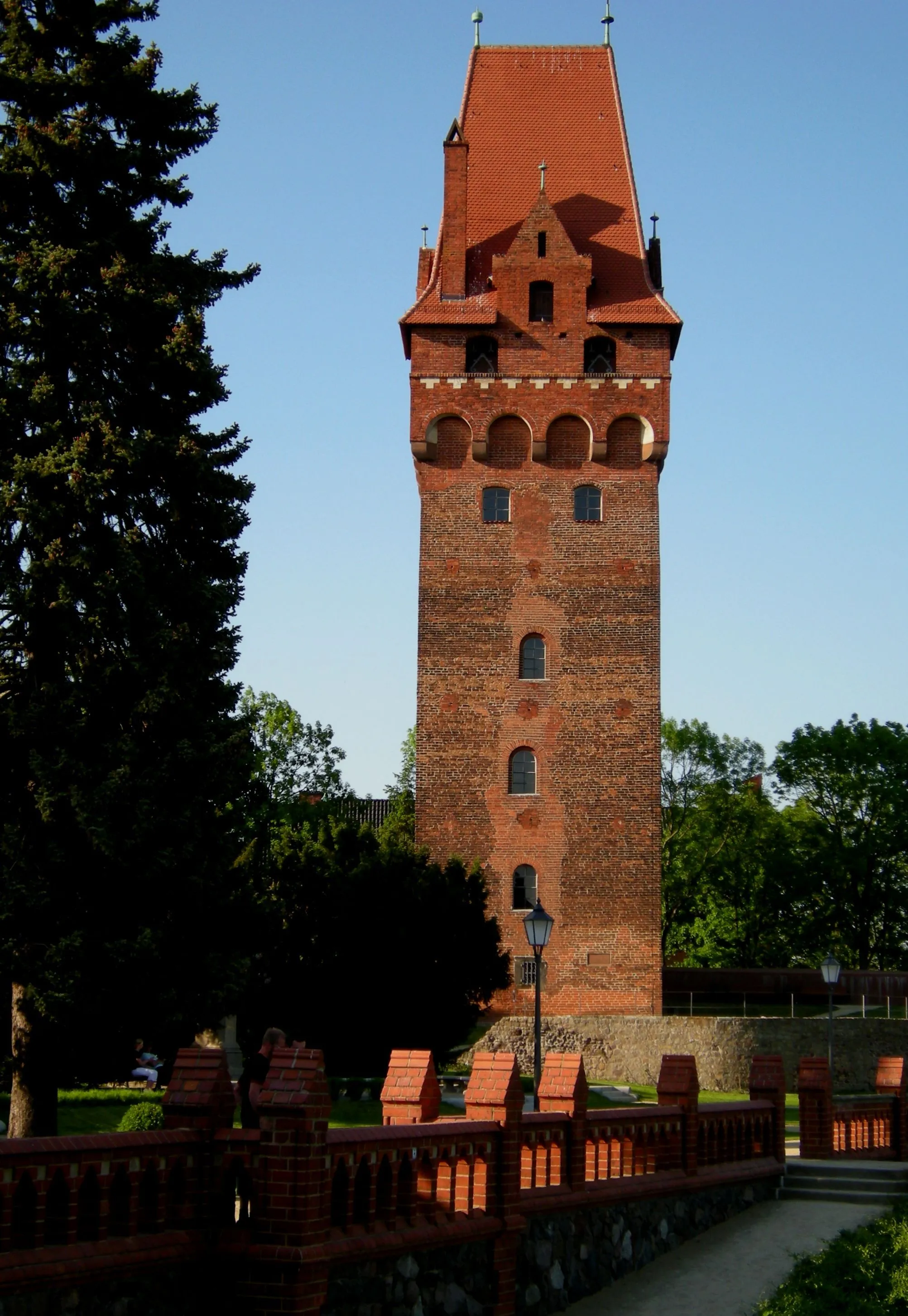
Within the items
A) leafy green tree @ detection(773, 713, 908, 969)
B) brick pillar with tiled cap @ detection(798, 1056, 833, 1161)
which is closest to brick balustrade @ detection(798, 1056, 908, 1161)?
brick pillar with tiled cap @ detection(798, 1056, 833, 1161)

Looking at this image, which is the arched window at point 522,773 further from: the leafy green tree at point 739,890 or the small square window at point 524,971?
the leafy green tree at point 739,890

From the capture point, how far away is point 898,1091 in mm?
22250

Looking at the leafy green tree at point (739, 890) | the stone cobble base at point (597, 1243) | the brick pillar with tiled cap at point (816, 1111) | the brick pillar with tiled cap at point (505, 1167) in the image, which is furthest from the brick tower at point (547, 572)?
the brick pillar with tiled cap at point (505, 1167)

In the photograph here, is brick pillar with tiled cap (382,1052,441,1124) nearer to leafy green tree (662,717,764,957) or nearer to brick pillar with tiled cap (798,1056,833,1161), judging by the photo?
brick pillar with tiled cap (798,1056,833,1161)

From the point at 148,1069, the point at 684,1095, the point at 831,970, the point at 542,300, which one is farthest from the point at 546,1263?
the point at 542,300

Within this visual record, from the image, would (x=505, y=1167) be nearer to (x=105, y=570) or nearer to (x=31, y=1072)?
(x=31, y=1072)

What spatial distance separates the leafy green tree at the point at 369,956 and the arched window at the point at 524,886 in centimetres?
478

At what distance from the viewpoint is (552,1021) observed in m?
35.9

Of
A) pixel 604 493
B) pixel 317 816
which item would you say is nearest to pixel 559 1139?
pixel 604 493

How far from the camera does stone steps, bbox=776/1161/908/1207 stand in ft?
60.5

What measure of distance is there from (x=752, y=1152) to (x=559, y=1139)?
18.8ft

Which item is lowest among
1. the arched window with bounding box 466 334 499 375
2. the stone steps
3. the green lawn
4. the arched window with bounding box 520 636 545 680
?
the stone steps

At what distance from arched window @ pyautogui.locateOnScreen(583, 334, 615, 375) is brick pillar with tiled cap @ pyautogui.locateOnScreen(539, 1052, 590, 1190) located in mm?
26336

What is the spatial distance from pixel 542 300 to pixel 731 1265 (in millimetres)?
27282
